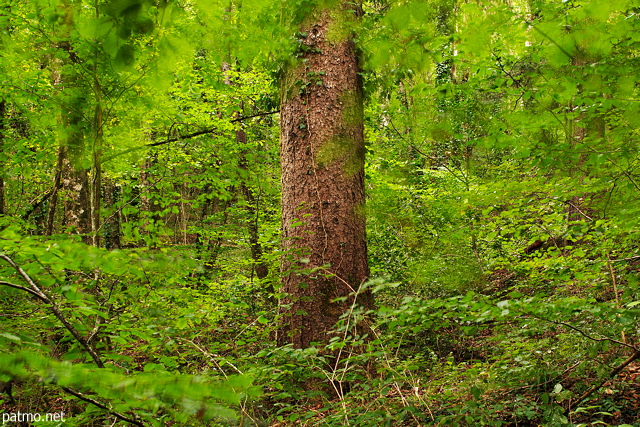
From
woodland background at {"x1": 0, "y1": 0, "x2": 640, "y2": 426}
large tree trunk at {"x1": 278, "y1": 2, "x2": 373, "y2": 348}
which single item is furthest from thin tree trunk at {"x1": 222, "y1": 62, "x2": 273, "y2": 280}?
large tree trunk at {"x1": 278, "y1": 2, "x2": 373, "y2": 348}

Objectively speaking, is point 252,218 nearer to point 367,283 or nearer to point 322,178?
point 322,178

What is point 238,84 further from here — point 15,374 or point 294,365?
point 15,374

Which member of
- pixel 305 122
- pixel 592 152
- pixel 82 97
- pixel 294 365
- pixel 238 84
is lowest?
pixel 294 365

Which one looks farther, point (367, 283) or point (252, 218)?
point (252, 218)

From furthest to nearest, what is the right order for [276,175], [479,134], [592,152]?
[479,134] → [276,175] → [592,152]

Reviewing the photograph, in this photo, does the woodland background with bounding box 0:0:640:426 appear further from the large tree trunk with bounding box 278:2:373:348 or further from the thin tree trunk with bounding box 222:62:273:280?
the thin tree trunk with bounding box 222:62:273:280

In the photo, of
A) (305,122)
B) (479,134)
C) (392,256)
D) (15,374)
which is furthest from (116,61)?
(479,134)

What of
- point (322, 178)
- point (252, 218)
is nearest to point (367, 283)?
point (322, 178)

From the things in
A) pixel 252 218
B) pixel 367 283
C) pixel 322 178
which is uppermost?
pixel 322 178

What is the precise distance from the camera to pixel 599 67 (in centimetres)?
293

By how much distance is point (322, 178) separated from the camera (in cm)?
366

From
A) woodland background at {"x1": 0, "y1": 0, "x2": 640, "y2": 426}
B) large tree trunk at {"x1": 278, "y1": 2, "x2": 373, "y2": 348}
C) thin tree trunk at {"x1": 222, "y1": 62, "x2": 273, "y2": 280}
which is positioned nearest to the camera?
woodland background at {"x1": 0, "y1": 0, "x2": 640, "y2": 426}

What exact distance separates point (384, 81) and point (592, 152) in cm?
223

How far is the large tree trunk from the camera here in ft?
11.3
